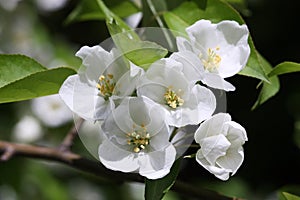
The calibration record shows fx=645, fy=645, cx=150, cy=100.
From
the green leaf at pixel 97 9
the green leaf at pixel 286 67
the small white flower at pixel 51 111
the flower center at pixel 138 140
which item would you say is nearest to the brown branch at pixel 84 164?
the flower center at pixel 138 140

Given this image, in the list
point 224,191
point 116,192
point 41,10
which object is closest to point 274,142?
point 224,191

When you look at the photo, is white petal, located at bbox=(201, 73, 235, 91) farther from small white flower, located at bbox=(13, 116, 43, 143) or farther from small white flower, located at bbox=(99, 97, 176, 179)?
small white flower, located at bbox=(13, 116, 43, 143)

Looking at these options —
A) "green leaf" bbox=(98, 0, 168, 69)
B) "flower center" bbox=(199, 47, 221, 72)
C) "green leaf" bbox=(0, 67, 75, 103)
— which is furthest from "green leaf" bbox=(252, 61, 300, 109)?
"green leaf" bbox=(0, 67, 75, 103)

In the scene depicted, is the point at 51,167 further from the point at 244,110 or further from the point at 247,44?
the point at 247,44

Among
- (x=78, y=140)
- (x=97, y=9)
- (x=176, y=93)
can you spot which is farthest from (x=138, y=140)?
(x=78, y=140)

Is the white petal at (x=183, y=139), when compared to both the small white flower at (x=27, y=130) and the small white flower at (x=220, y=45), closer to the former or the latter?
the small white flower at (x=220, y=45)

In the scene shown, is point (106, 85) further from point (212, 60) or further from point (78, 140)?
point (78, 140)
